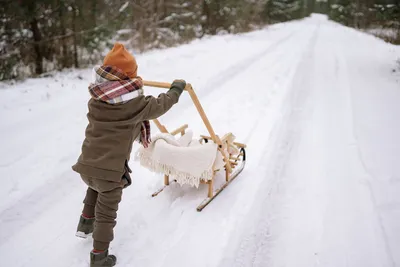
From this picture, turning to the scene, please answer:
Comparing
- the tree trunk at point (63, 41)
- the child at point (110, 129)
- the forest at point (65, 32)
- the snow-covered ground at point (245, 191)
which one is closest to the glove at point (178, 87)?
the child at point (110, 129)

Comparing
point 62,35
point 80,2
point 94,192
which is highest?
point 80,2

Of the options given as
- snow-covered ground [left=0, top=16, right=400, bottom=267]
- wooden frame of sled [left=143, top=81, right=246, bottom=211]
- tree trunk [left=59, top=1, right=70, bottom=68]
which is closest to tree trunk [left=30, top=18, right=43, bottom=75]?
tree trunk [left=59, top=1, right=70, bottom=68]

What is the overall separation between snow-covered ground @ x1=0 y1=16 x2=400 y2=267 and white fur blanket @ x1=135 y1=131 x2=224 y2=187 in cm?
37

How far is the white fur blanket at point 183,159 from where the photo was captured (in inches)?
114

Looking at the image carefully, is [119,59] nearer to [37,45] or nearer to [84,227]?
[84,227]

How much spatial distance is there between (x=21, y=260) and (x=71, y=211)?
0.65 metres


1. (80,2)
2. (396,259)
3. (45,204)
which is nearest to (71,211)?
(45,204)

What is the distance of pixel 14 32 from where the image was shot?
23.3 feet

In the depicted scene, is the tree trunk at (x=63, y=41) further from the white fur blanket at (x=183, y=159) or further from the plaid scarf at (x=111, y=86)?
the plaid scarf at (x=111, y=86)

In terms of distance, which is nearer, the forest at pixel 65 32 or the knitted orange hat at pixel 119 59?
the knitted orange hat at pixel 119 59

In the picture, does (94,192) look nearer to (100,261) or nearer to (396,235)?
(100,261)

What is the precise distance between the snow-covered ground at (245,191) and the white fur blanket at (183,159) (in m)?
0.37

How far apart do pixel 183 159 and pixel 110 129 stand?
879 mm

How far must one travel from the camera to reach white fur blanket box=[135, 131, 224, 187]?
2.89 metres
